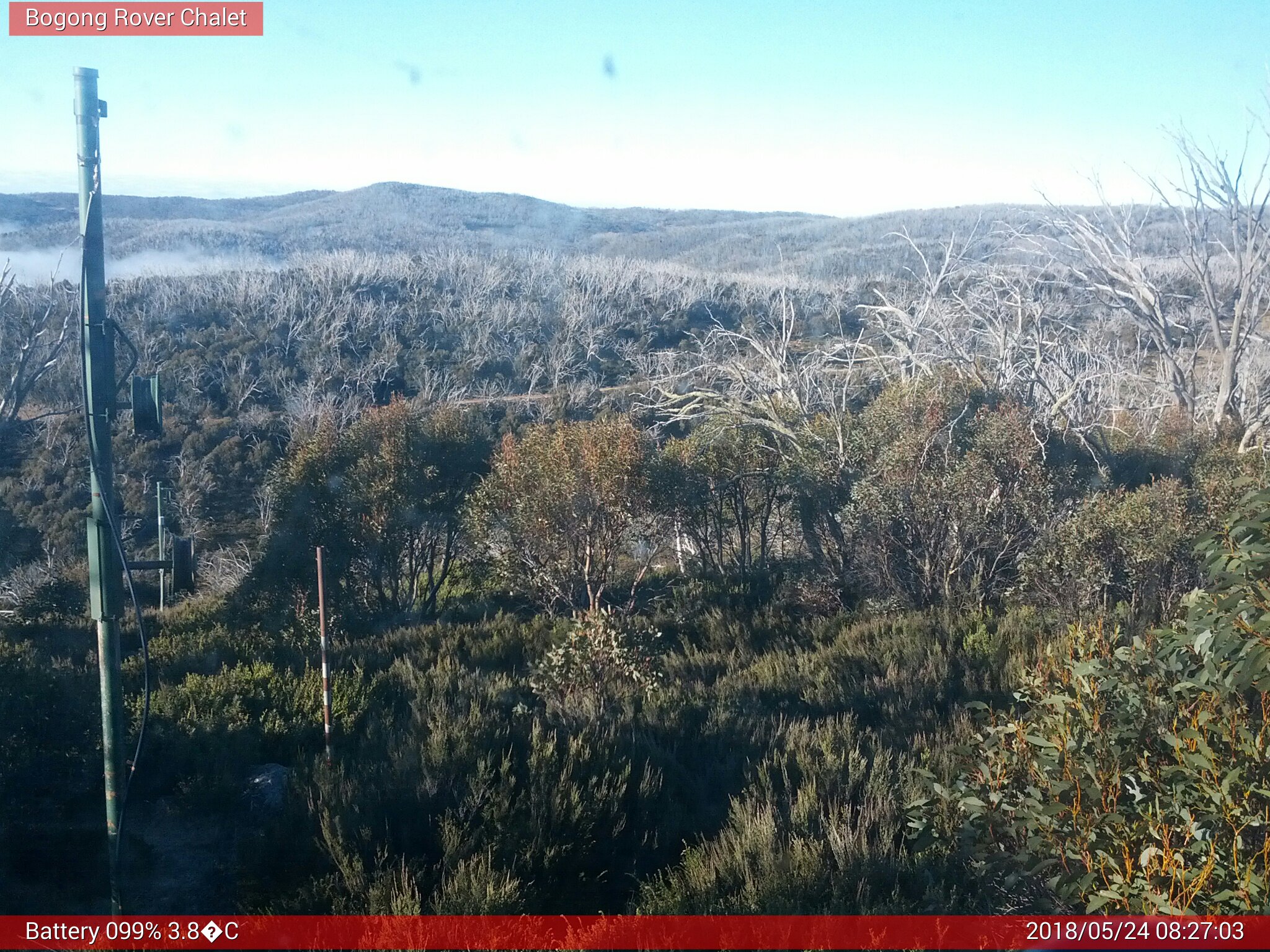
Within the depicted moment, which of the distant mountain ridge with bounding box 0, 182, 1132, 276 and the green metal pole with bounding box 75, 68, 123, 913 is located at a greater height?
the distant mountain ridge with bounding box 0, 182, 1132, 276

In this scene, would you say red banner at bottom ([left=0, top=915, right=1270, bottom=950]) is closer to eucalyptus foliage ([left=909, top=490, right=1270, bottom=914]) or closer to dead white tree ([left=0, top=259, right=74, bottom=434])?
eucalyptus foliage ([left=909, top=490, right=1270, bottom=914])

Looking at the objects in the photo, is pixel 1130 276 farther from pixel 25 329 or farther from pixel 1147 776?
pixel 25 329

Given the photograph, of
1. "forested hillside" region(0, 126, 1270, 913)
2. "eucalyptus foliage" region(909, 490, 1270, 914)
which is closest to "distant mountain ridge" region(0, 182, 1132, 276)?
"forested hillside" region(0, 126, 1270, 913)

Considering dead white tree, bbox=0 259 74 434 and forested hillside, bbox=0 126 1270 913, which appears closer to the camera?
forested hillside, bbox=0 126 1270 913

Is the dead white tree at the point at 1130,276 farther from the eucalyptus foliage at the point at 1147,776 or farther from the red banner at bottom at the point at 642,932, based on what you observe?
the red banner at bottom at the point at 642,932

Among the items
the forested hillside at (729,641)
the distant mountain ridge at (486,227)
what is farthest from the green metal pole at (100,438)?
the distant mountain ridge at (486,227)
